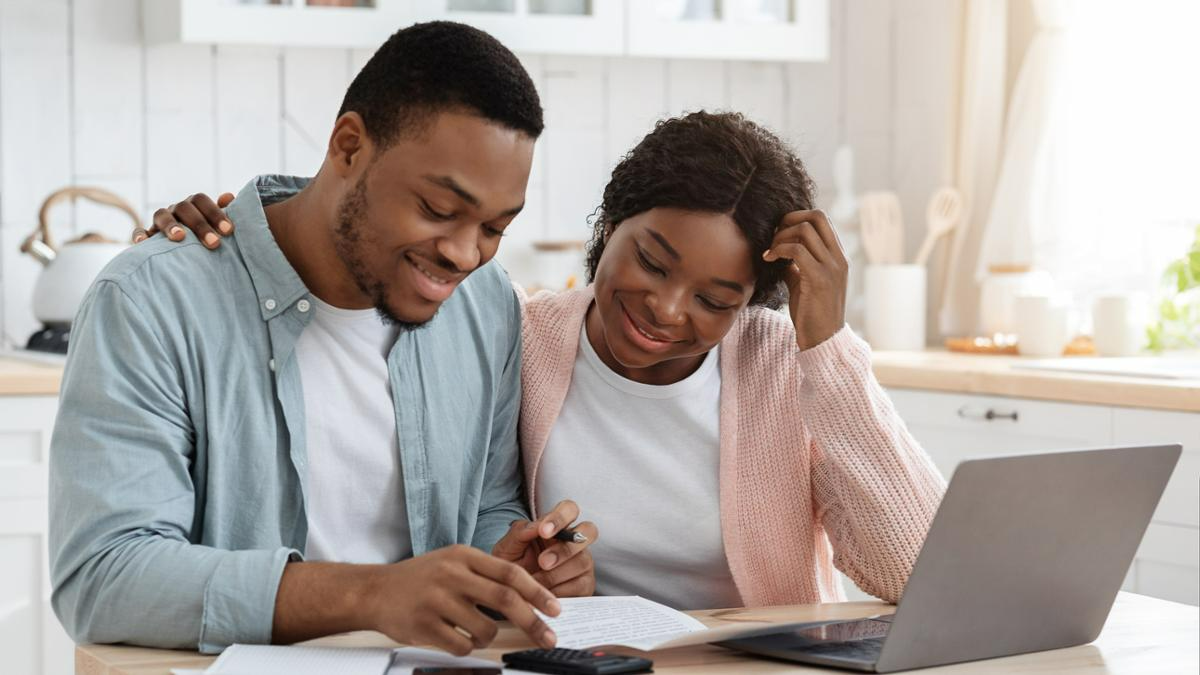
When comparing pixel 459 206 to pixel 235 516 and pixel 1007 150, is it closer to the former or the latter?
pixel 235 516

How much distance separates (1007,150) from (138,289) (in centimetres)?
264

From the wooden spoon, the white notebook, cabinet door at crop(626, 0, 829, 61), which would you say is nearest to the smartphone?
the white notebook

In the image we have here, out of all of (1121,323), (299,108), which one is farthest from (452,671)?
(299,108)

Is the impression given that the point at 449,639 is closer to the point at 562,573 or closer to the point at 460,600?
the point at 460,600

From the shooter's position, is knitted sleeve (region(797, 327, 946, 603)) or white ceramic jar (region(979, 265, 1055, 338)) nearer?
knitted sleeve (region(797, 327, 946, 603))

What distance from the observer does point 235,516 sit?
1.48 m

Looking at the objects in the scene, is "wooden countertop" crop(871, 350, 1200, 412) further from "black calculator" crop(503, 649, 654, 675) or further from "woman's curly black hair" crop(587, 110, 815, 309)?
"black calculator" crop(503, 649, 654, 675)

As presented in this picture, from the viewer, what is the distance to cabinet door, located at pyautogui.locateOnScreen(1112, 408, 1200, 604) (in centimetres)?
255

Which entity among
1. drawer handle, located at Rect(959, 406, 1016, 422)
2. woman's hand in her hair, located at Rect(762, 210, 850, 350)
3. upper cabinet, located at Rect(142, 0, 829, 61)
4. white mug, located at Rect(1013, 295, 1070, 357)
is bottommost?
drawer handle, located at Rect(959, 406, 1016, 422)

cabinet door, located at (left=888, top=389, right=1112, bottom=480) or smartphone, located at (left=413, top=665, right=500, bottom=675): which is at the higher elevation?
cabinet door, located at (left=888, top=389, right=1112, bottom=480)

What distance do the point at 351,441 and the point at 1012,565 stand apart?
2.31ft

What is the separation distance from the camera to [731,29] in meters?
3.54

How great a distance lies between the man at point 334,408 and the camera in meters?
1.29

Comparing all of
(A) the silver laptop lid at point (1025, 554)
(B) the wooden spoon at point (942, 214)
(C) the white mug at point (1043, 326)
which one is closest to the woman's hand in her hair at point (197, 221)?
(A) the silver laptop lid at point (1025, 554)
